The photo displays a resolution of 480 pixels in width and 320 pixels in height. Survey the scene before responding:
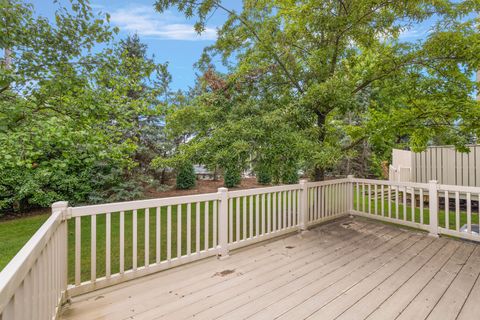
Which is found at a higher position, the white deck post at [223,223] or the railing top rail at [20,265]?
the railing top rail at [20,265]

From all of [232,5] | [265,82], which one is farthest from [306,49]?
[232,5]

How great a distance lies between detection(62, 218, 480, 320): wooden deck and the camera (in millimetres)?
2182

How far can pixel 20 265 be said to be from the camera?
108cm

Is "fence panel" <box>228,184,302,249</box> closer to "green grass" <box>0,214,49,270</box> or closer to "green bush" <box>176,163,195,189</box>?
"green grass" <box>0,214,49,270</box>

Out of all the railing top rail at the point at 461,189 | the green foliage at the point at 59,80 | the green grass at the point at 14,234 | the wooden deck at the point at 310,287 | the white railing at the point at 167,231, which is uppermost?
the green foliage at the point at 59,80

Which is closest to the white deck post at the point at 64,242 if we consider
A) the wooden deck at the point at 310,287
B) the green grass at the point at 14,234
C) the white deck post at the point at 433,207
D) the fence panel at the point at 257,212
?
the wooden deck at the point at 310,287

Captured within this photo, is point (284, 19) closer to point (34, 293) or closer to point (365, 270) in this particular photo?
point (365, 270)

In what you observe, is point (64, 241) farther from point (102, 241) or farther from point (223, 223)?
point (102, 241)

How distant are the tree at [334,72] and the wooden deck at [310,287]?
151cm

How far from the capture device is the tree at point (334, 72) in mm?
4129

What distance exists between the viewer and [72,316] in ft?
6.92

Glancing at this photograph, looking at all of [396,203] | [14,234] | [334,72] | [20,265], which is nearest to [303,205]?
[396,203]

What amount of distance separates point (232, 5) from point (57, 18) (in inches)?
123

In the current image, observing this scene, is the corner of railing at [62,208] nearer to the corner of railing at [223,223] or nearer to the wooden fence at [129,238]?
the wooden fence at [129,238]
